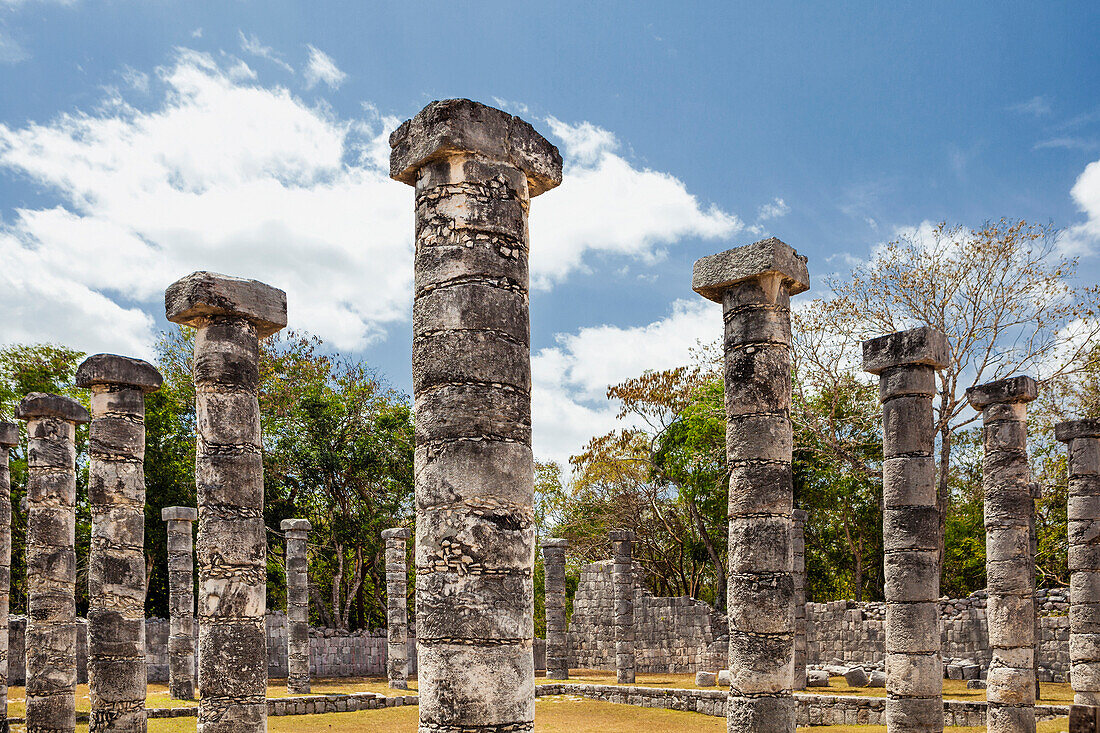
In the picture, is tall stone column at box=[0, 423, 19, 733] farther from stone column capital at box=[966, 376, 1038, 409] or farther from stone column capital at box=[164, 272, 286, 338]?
stone column capital at box=[966, 376, 1038, 409]

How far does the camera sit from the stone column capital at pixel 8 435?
54.3ft

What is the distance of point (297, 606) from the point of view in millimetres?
24594

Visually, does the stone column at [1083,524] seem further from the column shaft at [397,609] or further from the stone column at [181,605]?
the stone column at [181,605]

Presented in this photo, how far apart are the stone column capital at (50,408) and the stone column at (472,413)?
1006 cm

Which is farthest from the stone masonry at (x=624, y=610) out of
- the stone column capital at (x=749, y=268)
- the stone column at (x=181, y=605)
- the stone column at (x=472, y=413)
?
the stone column at (x=472, y=413)

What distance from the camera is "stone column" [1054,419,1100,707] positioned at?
16.3 m

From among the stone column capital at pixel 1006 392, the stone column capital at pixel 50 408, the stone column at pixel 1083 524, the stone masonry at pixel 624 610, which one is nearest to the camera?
the stone column capital at pixel 1006 392

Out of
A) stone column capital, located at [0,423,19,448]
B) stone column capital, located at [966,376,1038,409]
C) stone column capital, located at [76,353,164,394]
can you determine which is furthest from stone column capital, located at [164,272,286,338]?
stone column capital, located at [966,376,1038,409]

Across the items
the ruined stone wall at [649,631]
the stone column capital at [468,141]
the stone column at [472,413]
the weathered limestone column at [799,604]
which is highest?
the stone column capital at [468,141]

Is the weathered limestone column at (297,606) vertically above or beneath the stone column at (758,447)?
beneath

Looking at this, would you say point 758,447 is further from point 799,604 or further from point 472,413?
point 799,604

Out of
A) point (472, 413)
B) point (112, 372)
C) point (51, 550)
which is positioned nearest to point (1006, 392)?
point (472, 413)

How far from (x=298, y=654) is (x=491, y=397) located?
18.6m

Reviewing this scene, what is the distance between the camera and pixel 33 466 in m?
15.5
